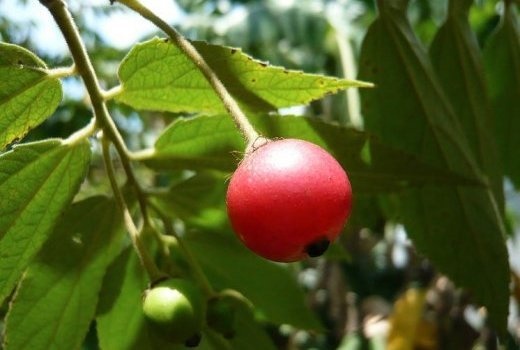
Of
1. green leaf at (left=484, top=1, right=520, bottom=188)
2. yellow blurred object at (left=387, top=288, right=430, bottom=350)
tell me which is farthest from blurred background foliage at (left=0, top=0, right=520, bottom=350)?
green leaf at (left=484, top=1, right=520, bottom=188)

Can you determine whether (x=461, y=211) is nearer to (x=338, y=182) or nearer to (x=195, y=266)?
(x=195, y=266)

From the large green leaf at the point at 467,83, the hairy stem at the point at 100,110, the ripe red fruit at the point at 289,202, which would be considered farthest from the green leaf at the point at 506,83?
the ripe red fruit at the point at 289,202

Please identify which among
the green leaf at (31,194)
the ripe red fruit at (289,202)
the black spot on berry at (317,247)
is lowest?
the green leaf at (31,194)

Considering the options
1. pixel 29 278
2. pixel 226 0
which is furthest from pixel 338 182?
pixel 226 0

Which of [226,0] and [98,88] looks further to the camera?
[226,0]

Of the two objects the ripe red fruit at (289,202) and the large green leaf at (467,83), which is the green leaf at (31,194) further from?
the large green leaf at (467,83)

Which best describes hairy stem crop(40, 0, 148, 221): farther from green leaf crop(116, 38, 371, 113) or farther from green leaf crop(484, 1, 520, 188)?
green leaf crop(484, 1, 520, 188)
